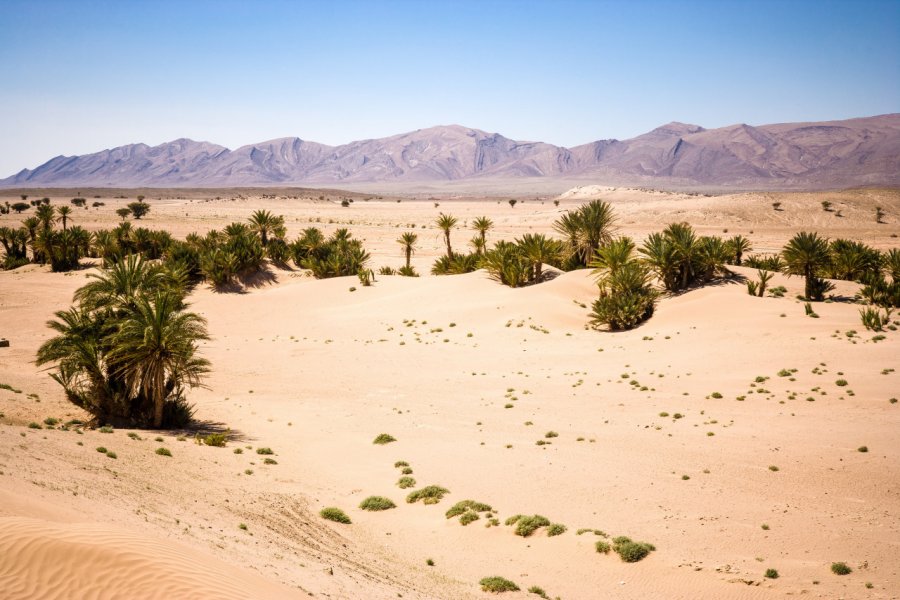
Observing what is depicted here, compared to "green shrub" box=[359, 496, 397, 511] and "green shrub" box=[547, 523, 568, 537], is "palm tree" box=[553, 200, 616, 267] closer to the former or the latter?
"green shrub" box=[359, 496, 397, 511]

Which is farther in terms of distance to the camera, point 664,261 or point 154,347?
point 664,261

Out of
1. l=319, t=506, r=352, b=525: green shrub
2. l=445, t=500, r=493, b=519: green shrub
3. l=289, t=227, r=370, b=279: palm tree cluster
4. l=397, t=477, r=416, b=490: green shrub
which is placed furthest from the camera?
l=289, t=227, r=370, b=279: palm tree cluster

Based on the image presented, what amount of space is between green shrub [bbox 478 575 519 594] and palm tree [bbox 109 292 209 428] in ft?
29.7

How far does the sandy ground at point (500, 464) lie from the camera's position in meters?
7.96

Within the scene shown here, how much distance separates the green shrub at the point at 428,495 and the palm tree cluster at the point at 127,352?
6.44m

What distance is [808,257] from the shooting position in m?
22.4

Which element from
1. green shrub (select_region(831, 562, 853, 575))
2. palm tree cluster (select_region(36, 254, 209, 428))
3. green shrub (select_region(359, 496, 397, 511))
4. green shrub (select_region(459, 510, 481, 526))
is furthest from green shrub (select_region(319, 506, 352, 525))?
green shrub (select_region(831, 562, 853, 575))

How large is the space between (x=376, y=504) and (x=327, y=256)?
95.3ft

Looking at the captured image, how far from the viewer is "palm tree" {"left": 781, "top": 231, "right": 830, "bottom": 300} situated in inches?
878

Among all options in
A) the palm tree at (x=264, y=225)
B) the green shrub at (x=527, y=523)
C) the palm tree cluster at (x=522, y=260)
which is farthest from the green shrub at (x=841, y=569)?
the palm tree at (x=264, y=225)

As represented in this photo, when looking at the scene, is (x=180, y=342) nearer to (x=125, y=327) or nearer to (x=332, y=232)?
(x=125, y=327)

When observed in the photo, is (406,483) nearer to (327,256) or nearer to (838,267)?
(838,267)

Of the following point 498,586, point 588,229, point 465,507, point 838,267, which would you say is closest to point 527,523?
point 465,507

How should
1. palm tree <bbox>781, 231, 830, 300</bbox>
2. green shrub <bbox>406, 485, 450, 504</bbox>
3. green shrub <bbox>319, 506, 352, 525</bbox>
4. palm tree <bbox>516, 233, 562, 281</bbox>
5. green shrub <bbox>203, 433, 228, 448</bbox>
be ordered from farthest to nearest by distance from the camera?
palm tree <bbox>516, 233, 562, 281</bbox>, palm tree <bbox>781, 231, 830, 300</bbox>, green shrub <bbox>203, 433, 228, 448</bbox>, green shrub <bbox>406, 485, 450, 504</bbox>, green shrub <bbox>319, 506, 352, 525</bbox>
